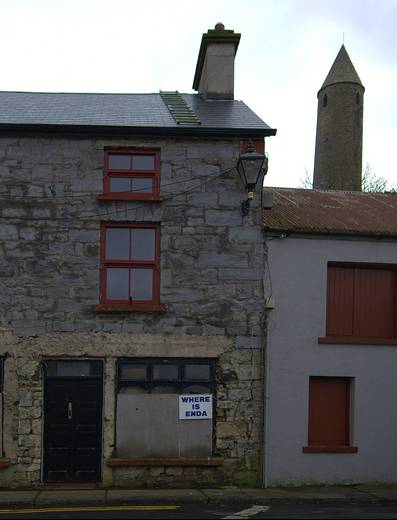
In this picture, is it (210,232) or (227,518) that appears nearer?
(227,518)

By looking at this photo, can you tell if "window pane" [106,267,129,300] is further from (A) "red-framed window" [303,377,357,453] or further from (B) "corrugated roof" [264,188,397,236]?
(A) "red-framed window" [303,377,357,453]

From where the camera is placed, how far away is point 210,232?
42.5ft

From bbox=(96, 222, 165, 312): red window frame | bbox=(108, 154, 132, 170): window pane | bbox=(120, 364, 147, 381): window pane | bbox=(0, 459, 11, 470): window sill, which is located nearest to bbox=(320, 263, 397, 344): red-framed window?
bbox=(96, 222, 165, 312): red window frame

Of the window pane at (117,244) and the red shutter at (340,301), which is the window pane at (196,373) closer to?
the window pane at (117,244)

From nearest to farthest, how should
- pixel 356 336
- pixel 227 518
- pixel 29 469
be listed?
pixel 227 518 < pixel 29 469 < pixel 356 336

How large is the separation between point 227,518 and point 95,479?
361 cm

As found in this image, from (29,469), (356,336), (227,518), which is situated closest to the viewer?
(227,518)

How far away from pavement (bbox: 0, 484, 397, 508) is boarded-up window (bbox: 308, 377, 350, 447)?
110cm

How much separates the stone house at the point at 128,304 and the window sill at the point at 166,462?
0.09ft

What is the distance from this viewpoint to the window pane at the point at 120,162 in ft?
42.7

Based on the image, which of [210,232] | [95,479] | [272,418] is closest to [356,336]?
[272,418]

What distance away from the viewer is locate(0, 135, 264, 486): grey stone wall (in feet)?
41.0

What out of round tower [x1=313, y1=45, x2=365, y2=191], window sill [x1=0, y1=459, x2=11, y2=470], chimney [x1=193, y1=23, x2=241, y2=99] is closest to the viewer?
window sill [x1=0, y1=459, x2=11, y2=470]

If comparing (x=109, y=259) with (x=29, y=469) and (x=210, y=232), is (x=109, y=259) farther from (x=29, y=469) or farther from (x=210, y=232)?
(x=29, y=469)
